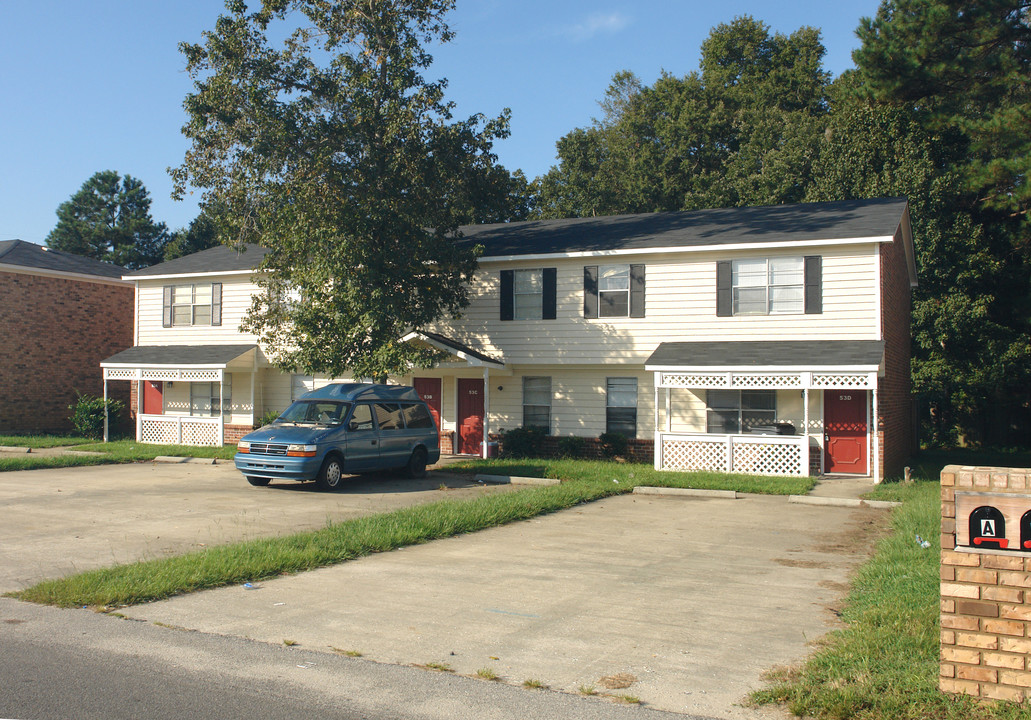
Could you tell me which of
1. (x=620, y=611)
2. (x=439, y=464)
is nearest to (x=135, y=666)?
(x=620, y=611)

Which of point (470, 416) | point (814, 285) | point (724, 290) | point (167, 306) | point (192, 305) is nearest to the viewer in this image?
point (814, 285)

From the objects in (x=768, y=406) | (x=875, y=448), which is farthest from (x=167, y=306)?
(x=875, y=448)

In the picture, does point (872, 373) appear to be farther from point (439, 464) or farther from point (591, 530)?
point (439, 464)

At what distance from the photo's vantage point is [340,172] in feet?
66.7

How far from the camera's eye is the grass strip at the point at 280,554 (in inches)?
312

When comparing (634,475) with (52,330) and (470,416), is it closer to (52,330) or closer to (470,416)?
(470,416)

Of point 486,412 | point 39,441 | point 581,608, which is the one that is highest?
point 486,412

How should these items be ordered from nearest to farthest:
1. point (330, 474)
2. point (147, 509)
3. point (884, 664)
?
point (884, 664) < point (147, 509) < point (330, 474)

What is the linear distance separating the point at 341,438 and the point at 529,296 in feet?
26.8

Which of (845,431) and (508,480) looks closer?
(508,480)

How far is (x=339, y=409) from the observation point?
16875mm

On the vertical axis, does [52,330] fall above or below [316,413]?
above

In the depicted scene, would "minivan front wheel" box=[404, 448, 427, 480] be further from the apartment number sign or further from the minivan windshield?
the apartment number sign

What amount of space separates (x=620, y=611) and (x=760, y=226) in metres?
15.9
